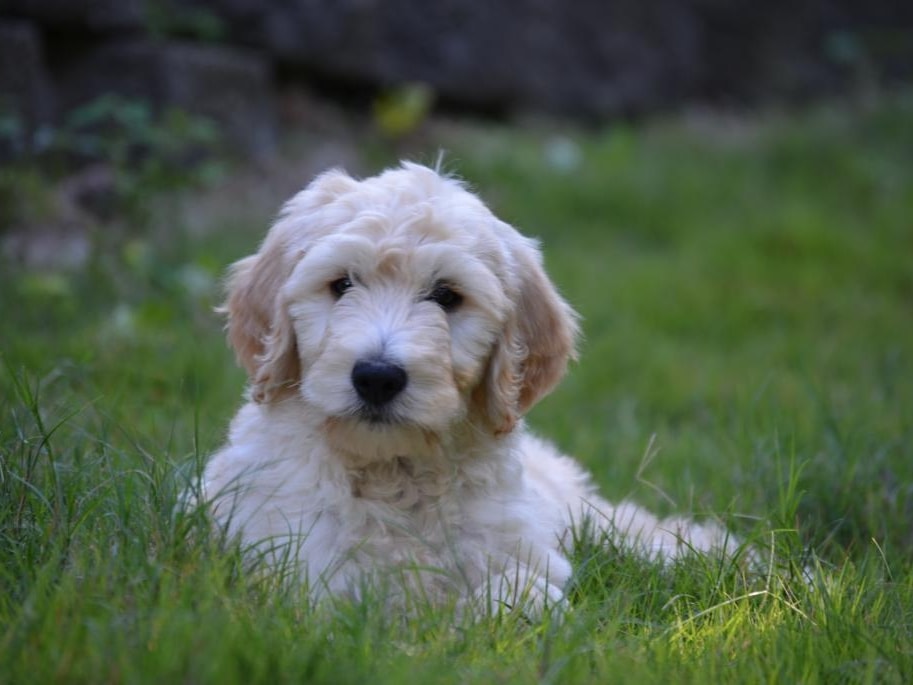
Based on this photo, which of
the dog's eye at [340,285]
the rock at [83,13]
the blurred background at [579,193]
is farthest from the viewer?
the rock at [83,13]

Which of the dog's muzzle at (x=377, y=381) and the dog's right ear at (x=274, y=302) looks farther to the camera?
the dog's right ear at (x=274, y=302)

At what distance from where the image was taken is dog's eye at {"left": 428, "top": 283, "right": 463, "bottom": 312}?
12.2 feet

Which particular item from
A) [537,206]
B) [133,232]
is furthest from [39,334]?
[537,206]

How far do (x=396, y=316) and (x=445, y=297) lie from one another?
23 centimetres

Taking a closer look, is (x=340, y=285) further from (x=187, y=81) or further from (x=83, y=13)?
(x=187, y=81)

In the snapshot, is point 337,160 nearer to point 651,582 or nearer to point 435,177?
point 435,177

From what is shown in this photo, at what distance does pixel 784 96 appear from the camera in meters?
14.8

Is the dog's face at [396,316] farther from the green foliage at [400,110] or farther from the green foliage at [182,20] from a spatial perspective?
the green foliage at [400,110]

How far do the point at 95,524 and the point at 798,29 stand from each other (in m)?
13.7

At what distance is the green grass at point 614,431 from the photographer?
2.88 m

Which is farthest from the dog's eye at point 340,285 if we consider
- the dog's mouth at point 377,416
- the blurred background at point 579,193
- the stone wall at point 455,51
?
the stone wall at point 455,51

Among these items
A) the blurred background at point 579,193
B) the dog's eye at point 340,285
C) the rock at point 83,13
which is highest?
the rock at point 83,13

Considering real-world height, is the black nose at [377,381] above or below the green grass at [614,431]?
above

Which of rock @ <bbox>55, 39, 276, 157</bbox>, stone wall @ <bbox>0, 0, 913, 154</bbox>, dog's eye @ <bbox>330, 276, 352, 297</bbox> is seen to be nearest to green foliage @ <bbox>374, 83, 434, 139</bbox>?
stone wall @ <bbox>0, 0, 913, 154</bbox>
